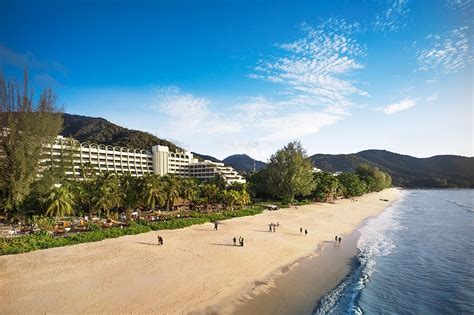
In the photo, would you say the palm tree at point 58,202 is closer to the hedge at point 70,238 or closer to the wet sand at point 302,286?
the hedge at point 70,238

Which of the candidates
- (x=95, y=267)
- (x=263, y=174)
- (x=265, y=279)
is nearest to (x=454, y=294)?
(x=265, y=279)

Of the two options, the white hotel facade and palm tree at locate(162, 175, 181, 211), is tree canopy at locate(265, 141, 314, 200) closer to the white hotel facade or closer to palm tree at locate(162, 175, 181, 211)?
palm tree at locate(162, 175, 181, 211)

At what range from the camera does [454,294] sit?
22531 mm

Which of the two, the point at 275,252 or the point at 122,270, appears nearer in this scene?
the point at 122,270

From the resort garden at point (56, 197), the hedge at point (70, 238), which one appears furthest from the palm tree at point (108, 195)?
the hedge at point (70, 238)

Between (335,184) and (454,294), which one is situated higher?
(335,184)

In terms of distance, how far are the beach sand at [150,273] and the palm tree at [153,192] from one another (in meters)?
16.6

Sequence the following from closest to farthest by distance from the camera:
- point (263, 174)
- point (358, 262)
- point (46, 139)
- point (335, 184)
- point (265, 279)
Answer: point (265, 279), point (358, 262), point (46, 139), point (263, 174), point (335, 184)

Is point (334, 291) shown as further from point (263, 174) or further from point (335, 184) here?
point (335, 184)

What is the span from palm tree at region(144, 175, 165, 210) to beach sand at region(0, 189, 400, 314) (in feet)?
54.6

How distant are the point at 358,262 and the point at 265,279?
11659 mm

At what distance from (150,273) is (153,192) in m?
30.9

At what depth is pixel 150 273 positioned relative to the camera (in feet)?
75.6

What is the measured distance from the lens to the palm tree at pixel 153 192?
52.6 m
